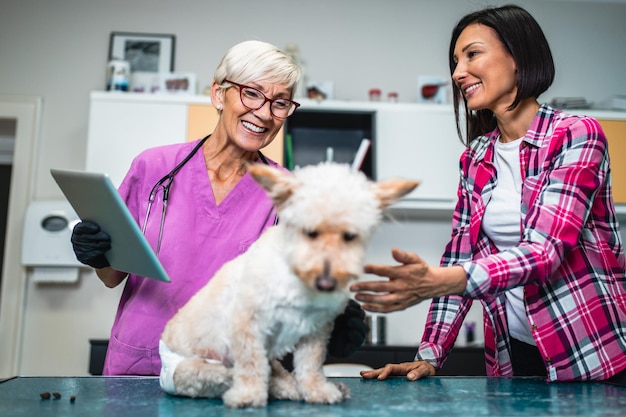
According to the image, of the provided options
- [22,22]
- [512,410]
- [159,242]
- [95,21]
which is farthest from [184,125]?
[512,410]

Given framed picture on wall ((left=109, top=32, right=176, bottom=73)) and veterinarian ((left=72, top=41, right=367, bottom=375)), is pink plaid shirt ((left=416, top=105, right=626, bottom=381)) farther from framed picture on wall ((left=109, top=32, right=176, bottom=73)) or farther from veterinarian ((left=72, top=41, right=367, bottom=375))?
framed picture on wall ((left=109, top=32, right=176, bottom=73))

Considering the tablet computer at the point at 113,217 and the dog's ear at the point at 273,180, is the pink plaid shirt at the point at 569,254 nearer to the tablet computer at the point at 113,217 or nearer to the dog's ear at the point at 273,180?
the dog's ear at the point at 273,180

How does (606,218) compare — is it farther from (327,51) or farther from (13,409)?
(327,51)

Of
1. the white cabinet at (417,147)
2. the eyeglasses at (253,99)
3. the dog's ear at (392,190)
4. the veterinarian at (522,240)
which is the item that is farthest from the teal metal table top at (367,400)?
the white cabinet at (417,147)

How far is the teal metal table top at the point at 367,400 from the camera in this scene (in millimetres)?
948

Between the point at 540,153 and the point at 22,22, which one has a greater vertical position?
the point at 22,22

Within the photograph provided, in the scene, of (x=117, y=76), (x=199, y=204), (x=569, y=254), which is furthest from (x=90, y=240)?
(x=117, y=76)

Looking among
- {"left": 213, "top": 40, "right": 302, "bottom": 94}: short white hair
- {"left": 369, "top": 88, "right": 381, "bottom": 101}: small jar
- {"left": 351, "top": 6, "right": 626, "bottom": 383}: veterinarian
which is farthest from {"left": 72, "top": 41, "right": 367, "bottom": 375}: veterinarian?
{"left": 369, "top": 88, "right": 381, "bottom": 101}: small jar

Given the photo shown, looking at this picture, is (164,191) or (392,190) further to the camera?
Answer: (164,191)

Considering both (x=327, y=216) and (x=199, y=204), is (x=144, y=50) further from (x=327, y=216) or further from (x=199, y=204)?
(x=327, y=216)

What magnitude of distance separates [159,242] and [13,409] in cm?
51

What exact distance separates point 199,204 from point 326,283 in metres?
0.70

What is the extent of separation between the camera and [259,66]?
140 centimetres

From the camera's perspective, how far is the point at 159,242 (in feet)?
4.54
